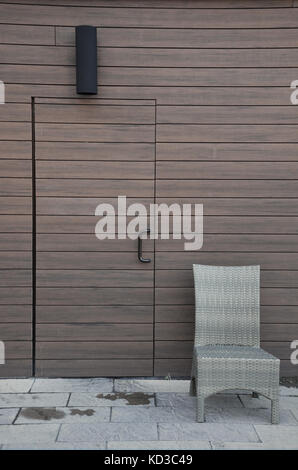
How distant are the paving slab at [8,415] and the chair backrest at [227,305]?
4.20 feet

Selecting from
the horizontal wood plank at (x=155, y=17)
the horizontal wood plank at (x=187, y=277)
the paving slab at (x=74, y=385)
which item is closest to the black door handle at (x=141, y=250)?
the horizontal wood plank at (x=187, y=277)

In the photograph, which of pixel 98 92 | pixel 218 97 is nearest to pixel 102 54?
pixel 98 92

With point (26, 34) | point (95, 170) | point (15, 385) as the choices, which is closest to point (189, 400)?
point (15, 385)

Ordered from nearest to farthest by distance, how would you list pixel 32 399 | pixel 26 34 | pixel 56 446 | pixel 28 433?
pixel 56 446
pixel 28 433
pixel 32 399
pixel 26 34

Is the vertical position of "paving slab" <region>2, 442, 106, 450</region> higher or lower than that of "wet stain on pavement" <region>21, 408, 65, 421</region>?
lower

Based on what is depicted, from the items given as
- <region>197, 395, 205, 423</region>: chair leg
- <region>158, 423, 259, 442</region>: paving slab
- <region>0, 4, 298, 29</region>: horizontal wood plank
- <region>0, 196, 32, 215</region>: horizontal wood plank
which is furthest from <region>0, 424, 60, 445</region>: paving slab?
<region>0, 4, 298, 29</region>: horizontal wood plank

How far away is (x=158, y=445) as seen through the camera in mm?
2711

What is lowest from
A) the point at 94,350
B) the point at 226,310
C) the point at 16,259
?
the point at 94,350

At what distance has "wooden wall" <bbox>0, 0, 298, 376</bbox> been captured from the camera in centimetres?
351

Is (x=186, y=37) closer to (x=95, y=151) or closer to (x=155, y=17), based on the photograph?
(x=155, y=17)

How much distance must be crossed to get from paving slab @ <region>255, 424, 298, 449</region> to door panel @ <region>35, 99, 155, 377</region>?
108 centimetres

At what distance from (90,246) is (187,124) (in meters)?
1.17

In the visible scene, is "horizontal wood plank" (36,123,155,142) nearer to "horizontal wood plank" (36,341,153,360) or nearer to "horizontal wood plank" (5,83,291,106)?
"horizontal wood plank" (5,83,291,106)
